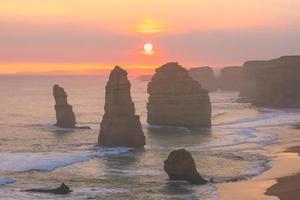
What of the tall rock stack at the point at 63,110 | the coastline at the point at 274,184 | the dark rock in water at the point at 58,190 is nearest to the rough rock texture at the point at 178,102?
the tall rock stack at the point at 63,110

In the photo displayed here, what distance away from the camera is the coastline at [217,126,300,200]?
137 feet

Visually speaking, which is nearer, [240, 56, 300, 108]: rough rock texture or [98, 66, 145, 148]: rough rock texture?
[98, 66, 145, 148]: rough rock texture

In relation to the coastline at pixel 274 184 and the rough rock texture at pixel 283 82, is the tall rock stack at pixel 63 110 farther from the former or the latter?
the rough rock texture at pixel 283 82

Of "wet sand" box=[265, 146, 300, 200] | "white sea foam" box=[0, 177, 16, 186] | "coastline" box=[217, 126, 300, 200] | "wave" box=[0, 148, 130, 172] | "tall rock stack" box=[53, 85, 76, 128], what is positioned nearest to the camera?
"coastline" box=[217, 126, 300, 200]

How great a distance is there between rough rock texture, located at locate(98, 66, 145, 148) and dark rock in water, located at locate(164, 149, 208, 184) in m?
20.7

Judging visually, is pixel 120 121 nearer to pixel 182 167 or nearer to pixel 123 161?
pixel 123 161

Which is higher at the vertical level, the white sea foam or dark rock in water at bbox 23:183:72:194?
the white sea foam

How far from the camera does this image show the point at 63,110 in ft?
314

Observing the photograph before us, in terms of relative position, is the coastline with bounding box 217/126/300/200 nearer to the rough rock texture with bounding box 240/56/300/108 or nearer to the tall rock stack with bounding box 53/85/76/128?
the tall rock stack with bounding box 53/85/76/128

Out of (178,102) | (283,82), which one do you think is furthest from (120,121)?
(283,82)

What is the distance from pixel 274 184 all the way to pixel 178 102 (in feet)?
162

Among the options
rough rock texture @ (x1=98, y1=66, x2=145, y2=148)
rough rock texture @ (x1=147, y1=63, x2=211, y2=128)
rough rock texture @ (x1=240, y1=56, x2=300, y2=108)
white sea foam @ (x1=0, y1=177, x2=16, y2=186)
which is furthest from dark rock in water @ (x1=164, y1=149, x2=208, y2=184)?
rough rock texture @ (x1=240, y1=56, x2=300, y2=108)

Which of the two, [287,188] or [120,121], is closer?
[287,188]

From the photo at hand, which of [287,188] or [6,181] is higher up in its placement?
[6,181]
